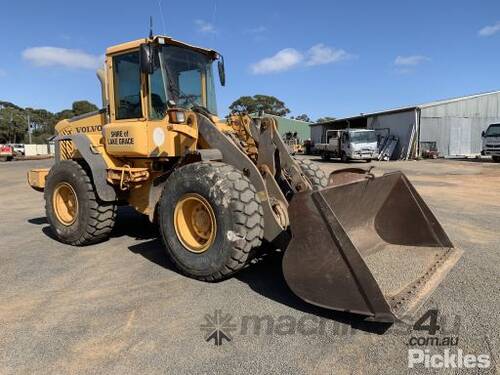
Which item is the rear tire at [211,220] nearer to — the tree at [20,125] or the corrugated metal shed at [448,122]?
the corrugated metal shed at [448,122]

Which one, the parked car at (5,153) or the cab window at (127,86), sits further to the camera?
the parked car at (5,153)

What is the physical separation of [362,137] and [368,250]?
978 inches

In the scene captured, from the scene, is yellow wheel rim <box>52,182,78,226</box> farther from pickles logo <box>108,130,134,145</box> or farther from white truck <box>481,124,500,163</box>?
white truck <box>481,124,500,163</box>

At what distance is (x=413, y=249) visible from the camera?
15.6 feet

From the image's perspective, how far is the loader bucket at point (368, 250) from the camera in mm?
3438

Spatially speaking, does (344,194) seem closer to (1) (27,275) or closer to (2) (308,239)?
(2) (308,239)

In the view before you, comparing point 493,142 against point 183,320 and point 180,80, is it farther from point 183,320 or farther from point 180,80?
point 183,320

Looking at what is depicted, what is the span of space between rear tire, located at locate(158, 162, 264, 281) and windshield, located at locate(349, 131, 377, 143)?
2483 centimetres

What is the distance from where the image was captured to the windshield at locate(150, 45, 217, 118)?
5.64 m

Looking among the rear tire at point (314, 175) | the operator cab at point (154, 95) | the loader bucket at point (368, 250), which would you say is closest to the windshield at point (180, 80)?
the operator cab at point (154, 95)

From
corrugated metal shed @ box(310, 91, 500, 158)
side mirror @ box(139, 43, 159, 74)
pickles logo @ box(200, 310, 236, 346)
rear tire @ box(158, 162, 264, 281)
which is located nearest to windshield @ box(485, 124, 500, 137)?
corrugated metal shed @ box(310, 91, 500, 158)

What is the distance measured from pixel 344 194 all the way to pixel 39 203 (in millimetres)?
9969

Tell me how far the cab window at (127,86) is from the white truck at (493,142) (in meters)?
25.1

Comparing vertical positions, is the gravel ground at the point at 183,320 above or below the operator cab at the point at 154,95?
below
